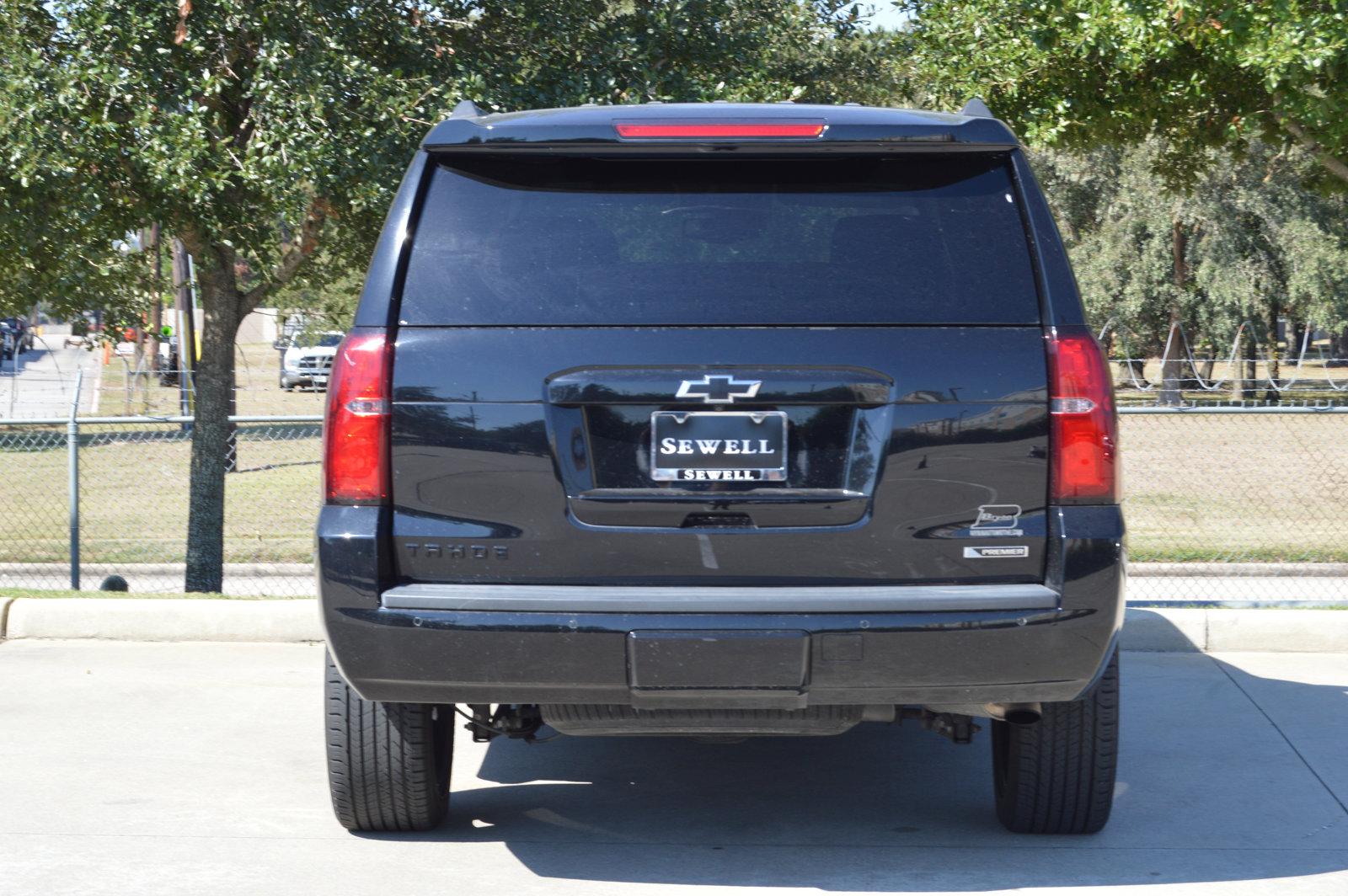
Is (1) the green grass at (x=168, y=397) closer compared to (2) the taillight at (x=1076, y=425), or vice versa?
(2) the taillight at (x=1076, y=425)

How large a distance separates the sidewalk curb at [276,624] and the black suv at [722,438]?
3.84m

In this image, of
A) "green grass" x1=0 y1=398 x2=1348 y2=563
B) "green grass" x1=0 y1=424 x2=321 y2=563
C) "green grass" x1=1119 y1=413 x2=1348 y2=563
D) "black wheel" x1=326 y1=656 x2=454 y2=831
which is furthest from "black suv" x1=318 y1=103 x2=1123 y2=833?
"green grass" x1=1119 y1=413 x2=1348 y2=563

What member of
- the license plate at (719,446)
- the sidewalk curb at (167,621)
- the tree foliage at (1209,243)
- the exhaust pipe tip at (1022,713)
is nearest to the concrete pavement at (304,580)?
the sidewalk curb at (167,621)

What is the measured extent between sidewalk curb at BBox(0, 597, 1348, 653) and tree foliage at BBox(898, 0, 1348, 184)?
433 centimetres

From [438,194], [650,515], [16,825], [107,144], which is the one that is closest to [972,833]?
[650,515]

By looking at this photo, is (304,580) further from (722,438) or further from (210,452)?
(722,438)

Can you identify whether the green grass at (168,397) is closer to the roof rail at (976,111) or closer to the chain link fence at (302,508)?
the chain link fence at (302,508)

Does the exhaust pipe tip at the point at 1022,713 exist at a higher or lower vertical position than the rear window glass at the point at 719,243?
Answer: lower

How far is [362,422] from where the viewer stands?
3768mm

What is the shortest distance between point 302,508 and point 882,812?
985cm

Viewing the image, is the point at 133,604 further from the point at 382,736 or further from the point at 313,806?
the point at 382,736

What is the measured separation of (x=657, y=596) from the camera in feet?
12.2

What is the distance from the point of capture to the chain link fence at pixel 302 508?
11.2 metres

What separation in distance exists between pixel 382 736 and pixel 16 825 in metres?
1.38
